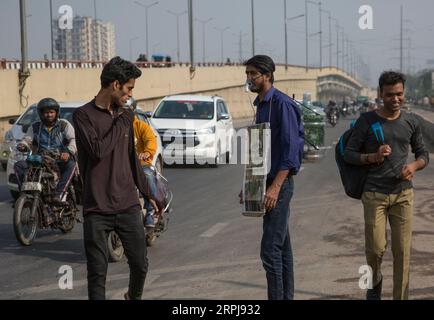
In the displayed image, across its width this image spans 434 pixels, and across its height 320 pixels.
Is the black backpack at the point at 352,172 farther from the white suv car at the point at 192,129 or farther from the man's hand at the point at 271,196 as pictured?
the white suv car at the point at 192,129

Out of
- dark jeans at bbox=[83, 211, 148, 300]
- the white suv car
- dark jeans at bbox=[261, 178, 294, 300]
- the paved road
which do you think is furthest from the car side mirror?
dark jeans at bbox=[83, 211, 148, 300]

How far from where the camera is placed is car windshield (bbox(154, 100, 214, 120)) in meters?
22.0

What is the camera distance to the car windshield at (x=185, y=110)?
21953 millimetres

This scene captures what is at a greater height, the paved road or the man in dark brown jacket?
the man in dark brown jacket

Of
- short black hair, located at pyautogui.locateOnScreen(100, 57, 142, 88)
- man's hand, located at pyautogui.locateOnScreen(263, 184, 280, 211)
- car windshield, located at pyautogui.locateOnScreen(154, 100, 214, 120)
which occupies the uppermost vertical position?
short black hair, located at pyautogui.locateOnScreen(100, 57, 142, 88)

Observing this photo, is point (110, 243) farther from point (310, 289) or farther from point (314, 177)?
point (314, 177)

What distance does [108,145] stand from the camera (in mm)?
5453

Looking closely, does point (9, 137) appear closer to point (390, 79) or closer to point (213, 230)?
point (213, 230)

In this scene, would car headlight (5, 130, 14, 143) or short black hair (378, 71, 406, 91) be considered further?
car headlight (5, 130, 14, 143)

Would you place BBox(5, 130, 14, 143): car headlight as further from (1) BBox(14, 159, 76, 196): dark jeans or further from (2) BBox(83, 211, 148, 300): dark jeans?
(2) BBox(83, 211, 148, 300): dark jeans

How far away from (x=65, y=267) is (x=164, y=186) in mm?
1491

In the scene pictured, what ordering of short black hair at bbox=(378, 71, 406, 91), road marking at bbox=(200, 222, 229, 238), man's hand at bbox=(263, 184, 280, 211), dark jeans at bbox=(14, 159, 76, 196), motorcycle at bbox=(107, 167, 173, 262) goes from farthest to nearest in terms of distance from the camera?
road marking at bbox=(200, 222, 229, 238)
dark jeans at bbox=(14, 159, 76, 196)
motorcycle at bbox=(107, 167, 173, 262)
short black hair at bbox=(378, 71, 406, 91)
man's hand at bbox=(263, 184, 280, 211)

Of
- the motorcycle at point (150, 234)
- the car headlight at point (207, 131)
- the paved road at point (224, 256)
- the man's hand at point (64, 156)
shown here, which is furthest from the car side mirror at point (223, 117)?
the man's hand at point (64, 156)

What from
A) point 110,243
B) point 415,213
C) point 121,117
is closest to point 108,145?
point 121,117
